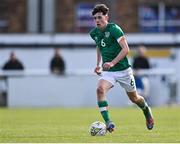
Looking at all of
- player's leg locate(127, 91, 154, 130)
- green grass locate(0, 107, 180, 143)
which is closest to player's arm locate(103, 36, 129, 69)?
player's leg locate(127, 91, 154, 130)

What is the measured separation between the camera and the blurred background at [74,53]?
32.3m

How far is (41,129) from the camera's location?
59.0 ft

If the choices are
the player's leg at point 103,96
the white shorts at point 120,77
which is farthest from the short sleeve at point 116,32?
the player's leg at point 103,96

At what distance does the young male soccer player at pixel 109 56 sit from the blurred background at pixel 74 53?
52.0ft

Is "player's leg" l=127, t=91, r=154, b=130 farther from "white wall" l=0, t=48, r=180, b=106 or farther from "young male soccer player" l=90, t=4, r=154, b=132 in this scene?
"white wall" l=0, t=48, r=180, b=106

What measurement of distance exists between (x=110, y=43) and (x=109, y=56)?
9.2 inches

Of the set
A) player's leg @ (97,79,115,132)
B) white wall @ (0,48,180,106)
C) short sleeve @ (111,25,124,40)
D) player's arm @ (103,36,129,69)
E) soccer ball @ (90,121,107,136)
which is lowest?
white wall @ (0,48,180,106)

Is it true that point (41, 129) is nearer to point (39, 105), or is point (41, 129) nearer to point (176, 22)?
point (39, 105)

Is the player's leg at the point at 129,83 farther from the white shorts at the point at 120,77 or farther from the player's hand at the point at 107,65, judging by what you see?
the player's hand at the point at 107,65

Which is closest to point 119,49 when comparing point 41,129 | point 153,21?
point 41,129

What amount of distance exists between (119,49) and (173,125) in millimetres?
3943

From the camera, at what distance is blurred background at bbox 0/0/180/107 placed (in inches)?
1272

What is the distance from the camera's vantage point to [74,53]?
36125mm

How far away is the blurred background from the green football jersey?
15909 millimetres
